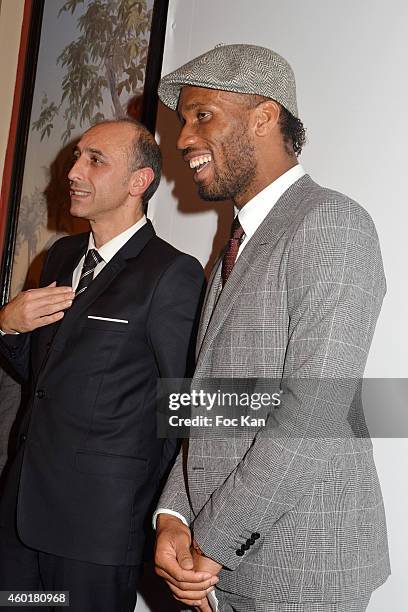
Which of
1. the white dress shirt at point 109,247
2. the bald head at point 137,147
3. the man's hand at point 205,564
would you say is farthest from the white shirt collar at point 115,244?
the man's hand at point 205,564

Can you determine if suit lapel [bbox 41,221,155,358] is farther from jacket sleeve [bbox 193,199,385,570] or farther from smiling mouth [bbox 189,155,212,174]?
jacket sleeve [bbox 193,199,385,570]

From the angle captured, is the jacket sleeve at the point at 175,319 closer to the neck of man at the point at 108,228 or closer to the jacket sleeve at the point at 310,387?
the neck of man at the point at 108,228

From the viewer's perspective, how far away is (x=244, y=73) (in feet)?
4.94

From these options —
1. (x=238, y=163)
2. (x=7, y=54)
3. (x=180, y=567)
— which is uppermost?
(x=7, y=54)

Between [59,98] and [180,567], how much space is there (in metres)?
2.40

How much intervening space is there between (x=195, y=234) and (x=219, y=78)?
965mm

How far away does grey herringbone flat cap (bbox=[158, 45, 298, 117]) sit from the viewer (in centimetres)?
150

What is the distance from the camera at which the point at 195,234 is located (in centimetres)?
245

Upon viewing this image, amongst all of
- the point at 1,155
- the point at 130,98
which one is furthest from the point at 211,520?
the point at 1,155

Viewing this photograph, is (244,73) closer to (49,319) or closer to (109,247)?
(109,247)

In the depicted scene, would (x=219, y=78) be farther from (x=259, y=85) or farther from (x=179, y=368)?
(x=179, y=368)

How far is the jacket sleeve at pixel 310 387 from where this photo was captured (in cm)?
120

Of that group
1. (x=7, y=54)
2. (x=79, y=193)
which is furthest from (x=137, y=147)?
(x=7, y=54)

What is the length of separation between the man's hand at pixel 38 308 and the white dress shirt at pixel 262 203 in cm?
60
